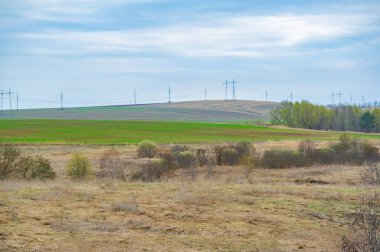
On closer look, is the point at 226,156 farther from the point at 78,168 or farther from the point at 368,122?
the point at 368,122

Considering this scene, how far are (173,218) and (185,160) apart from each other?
32.6 metres

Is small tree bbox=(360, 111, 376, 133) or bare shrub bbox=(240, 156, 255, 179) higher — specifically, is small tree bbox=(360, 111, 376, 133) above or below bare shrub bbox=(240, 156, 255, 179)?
above

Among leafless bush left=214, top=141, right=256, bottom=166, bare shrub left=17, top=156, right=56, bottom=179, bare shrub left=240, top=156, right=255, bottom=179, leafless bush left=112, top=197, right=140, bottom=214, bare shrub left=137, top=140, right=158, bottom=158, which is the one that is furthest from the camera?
bare shrub left=137, top=140, right=158, bottom=158

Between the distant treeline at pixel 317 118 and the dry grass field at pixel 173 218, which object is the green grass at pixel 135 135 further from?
the dry grass field at pixel 173 218

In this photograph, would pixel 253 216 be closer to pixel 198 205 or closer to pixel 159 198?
pixel 198 205

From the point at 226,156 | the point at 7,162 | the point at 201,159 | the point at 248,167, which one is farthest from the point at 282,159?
the point at 7,162

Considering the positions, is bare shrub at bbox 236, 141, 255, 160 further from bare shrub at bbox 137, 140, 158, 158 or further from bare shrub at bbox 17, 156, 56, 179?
bare shrub at bbox 17, 156, 56, 179

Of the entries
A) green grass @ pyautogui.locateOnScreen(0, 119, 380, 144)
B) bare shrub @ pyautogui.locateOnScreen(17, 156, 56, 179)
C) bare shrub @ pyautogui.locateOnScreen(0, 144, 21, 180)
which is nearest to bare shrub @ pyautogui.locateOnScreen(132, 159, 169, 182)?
bare shrub @ pyautogui.locateOnScreen(17, 156, 56, 179)

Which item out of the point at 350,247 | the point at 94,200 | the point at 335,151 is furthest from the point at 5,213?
the point at 335,151

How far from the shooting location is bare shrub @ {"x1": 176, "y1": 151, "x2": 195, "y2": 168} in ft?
158

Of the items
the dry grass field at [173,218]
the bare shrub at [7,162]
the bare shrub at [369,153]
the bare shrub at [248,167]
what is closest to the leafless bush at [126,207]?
the dry grass field at [173,218]

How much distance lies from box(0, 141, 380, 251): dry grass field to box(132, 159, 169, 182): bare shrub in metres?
11.0

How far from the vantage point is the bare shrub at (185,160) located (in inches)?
1900

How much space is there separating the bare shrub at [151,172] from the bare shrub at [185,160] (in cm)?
407
